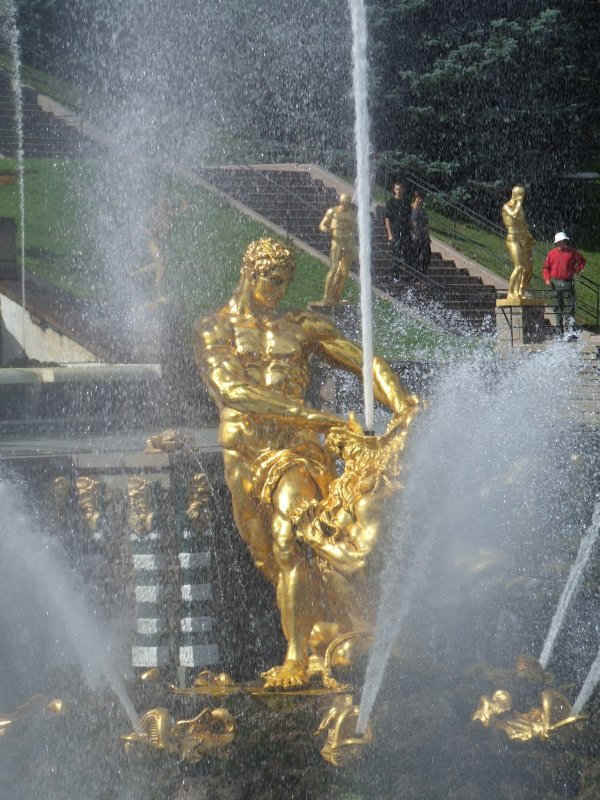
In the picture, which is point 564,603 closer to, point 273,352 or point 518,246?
point 273,352

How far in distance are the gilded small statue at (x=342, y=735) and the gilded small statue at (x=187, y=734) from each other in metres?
0.48

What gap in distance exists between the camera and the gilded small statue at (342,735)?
312 inches

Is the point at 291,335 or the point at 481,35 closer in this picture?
the point at 291,335

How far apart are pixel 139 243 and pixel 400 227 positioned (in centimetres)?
346

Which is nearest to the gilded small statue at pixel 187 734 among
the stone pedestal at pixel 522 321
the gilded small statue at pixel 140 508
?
the gilded small statue at pixel 140 508

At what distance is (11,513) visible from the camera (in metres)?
9.16

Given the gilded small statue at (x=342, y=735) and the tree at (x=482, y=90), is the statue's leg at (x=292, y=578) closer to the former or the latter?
the gilded small statue at (x=342, y=735)

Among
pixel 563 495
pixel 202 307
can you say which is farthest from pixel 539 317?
pixel 563 495

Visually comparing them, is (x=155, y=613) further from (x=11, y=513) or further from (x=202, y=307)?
(x=202, y=307)

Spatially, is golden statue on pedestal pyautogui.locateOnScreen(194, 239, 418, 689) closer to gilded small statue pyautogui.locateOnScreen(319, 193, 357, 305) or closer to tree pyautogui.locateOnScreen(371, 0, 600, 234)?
gilded small statue pyautogui.locateOnScreen(319, 193, 357, 305)

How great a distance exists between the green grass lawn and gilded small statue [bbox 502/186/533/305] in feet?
2.98

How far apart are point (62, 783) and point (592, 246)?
2403 centimetres

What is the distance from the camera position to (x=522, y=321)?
62.7 feet

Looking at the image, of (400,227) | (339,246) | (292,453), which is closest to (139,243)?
(400,227)
